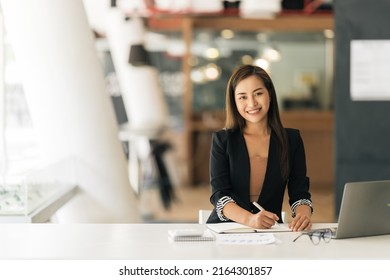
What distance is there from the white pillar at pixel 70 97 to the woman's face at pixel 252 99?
7.93 feet

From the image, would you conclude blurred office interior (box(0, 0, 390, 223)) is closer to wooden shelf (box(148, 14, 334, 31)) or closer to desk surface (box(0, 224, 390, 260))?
wooden shelf (box(148, 14, 334, 31))

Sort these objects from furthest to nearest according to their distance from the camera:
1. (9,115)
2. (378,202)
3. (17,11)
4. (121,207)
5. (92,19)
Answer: (92,19) → (9,115) → (121,207) → (17,11) → (378,202)

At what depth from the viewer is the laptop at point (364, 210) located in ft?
11.7

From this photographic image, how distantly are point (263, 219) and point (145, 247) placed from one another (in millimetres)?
682

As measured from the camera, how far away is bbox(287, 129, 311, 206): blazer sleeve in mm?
4266

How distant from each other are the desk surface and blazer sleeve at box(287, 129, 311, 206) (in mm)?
428

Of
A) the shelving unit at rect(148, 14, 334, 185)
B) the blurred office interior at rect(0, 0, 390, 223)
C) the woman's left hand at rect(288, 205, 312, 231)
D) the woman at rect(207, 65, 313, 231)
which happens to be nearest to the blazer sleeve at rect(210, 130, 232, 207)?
the woman at rect(207, 65, 313, 231)

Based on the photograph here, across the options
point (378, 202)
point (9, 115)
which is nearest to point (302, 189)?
point (378, 202)

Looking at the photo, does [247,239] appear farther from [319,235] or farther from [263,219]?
[319,235]

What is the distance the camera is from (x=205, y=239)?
12.1 ft

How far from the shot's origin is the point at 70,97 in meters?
6.25

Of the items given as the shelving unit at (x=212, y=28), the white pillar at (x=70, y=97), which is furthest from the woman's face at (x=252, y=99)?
the shelving unit at (x=212, y=28)
